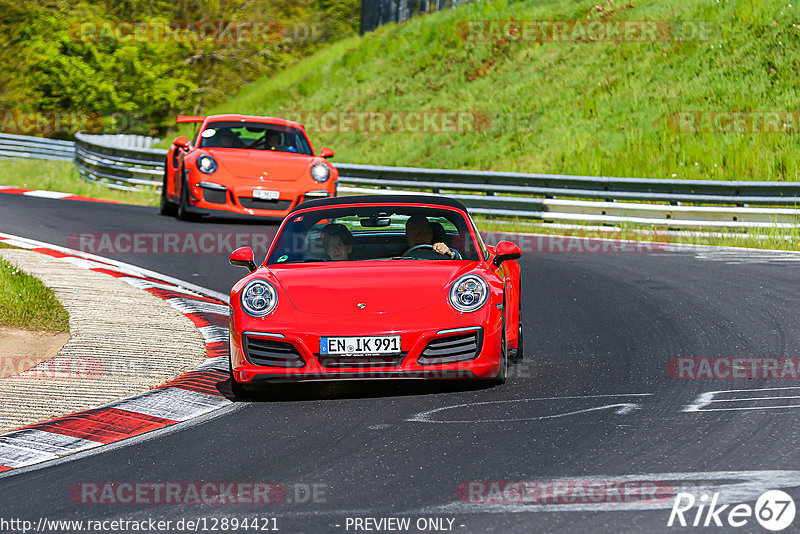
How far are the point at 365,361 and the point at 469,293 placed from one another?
2.50 ft

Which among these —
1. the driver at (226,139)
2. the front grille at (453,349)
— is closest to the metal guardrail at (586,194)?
the driver at (226,139)

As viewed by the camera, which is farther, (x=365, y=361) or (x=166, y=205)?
(x=166, y=205)

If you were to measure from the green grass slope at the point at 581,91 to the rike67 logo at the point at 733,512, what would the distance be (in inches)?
714

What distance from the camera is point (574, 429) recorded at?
233 inches

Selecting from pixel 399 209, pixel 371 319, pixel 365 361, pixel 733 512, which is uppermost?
pixel 399 209

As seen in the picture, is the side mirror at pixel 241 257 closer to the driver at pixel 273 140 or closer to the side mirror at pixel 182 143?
the side mirror at pixel 182 143

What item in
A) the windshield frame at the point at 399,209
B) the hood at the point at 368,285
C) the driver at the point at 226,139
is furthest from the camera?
the driver at the point at 226,139

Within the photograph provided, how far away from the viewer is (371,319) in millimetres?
6781

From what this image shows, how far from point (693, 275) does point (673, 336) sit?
13.0 feet

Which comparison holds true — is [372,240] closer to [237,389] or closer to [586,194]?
[237,389]

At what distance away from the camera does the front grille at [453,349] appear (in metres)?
6.77

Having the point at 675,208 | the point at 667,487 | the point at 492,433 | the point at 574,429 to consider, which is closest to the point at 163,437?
the point at 492,433

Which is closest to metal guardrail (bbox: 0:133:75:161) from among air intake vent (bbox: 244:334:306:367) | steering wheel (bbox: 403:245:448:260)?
steering wheel (bbox: 403:245:448:260)

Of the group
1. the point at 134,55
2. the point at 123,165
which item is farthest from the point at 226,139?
the point at 134,55
